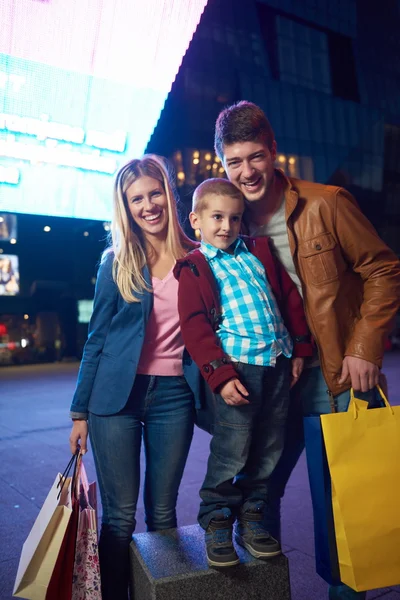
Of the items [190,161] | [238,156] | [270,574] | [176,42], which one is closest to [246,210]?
[238,156]

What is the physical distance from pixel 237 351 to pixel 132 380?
478 mm

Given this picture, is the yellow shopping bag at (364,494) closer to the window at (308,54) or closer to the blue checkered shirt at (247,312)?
the blue checkered shirt at (247,312)

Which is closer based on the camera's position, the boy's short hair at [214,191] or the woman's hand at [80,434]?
the boy's short hair at [214,191]

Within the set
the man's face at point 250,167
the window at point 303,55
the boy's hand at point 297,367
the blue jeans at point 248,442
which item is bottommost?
the blue jeans at point 248,442

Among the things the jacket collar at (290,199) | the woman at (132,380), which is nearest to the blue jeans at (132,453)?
the woman at (132,380)

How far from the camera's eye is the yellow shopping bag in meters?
2.05

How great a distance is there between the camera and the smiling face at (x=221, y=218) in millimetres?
2277

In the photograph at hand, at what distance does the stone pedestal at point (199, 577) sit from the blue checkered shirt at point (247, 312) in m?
0.79

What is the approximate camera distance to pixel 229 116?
7.66 feet

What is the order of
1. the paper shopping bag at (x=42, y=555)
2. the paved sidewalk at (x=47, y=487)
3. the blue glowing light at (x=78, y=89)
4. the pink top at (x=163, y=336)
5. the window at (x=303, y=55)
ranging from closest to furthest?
the paper shopping bag at (x=42, y=555)
the pink top at (x=163, y=336)
the paved sidewalk at (x=47, y=487)
the blue glowing light at (x=78, y=89)
the window at (x=303, y=55)

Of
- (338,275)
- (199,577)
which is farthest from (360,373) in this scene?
(199,577)

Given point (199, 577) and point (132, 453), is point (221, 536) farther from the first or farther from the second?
point (132, 453)

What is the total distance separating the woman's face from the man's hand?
1.04 m

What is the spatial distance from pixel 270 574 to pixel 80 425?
A: 1.00 m
